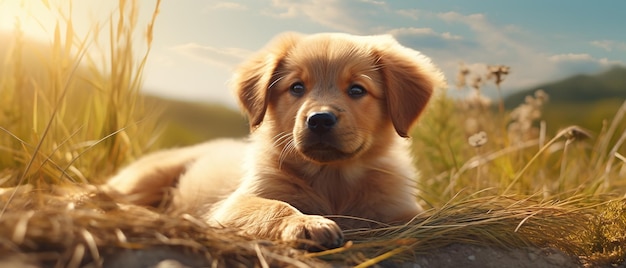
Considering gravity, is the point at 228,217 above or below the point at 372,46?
below

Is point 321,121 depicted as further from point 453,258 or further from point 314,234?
point 453,258

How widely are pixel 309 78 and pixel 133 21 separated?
68.5 inches

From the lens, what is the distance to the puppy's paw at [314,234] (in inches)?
118

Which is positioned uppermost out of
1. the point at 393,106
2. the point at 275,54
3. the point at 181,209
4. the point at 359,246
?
the point at 275,54

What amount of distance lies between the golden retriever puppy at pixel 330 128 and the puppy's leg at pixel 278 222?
0.01 metres

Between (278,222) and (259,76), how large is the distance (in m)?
1.32

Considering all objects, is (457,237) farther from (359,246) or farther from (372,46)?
(372,46)

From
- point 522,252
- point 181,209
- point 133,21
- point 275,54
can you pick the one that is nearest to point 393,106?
point 275,54

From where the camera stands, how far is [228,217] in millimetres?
3721

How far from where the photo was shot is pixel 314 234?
3.03m

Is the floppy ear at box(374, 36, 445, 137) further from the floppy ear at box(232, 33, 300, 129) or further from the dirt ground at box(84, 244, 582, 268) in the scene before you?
the dirt ground at box(84, 244, 582, 268)

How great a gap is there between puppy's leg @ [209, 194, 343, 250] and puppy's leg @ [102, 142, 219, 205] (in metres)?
1.17

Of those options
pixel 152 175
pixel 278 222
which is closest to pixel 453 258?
pixel 278 222

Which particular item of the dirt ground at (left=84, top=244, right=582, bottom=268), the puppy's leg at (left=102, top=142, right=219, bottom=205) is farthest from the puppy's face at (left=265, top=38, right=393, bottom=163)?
the puppy's leg at (left=102, top=142, right=219, bottom=205)
